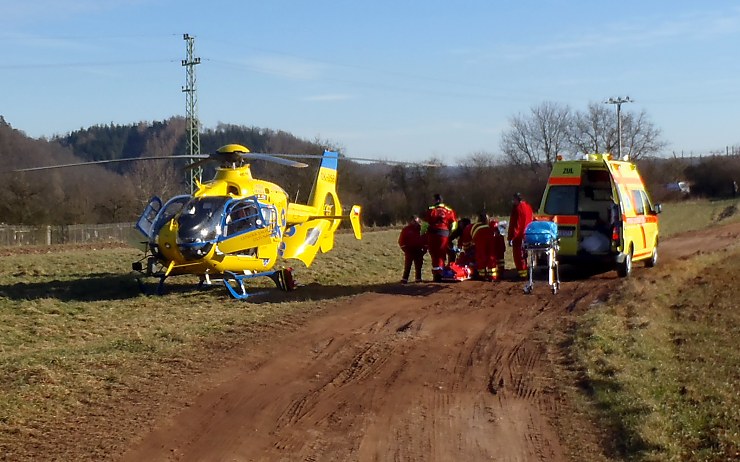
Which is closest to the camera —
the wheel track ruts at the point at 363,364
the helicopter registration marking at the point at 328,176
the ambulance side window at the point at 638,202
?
the wheel track ruts at the point at 363,364

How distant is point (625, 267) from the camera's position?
18.1 m

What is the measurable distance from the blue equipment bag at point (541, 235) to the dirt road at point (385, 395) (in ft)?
4.60

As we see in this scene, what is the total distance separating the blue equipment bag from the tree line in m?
23.3

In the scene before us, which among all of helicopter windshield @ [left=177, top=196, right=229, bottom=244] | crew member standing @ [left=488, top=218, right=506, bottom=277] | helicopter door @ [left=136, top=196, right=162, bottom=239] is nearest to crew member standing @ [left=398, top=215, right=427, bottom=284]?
crew member standing @ [left=488, top=218, right=506, bottom=277]

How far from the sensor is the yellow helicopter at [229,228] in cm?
1677

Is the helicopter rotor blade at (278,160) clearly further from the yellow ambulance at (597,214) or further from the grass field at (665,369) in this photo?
the grass field at (665,369)

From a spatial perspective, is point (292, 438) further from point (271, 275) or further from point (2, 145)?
point (2, 145)

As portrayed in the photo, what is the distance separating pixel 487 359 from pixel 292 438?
3577mm

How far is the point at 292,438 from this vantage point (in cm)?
766

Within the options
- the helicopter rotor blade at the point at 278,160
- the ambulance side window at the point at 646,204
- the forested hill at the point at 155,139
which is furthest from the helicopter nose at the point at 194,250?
the forested hill at the point at 155,139

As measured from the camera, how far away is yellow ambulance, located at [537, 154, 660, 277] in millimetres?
17797

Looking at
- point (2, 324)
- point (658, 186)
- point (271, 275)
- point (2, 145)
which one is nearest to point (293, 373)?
point (2, 324)

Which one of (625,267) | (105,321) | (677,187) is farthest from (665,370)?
(677,187)

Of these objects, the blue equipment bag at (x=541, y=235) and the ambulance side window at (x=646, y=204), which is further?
the ambulance side window at (x=646, y=204)
